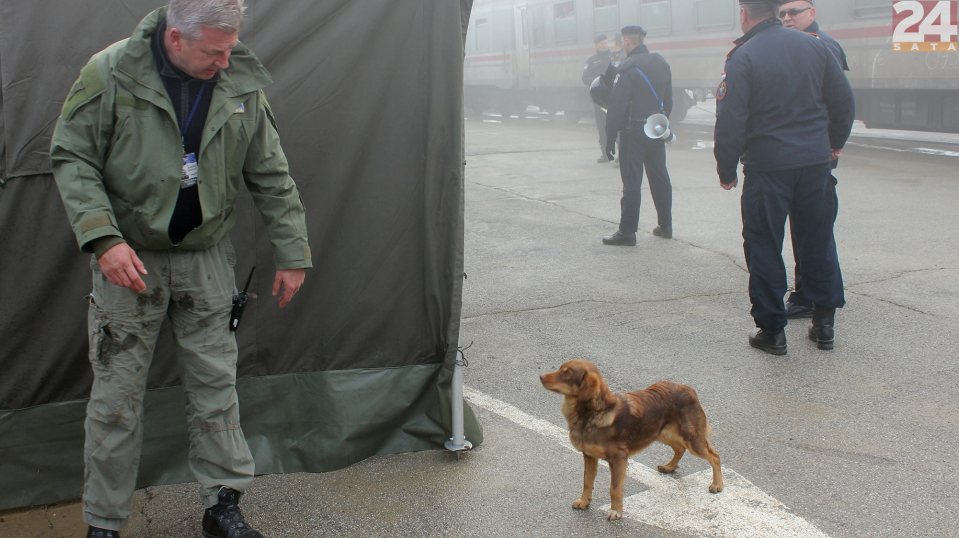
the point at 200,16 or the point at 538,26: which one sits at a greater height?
the point at 538,26

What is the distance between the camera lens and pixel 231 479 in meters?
2.69

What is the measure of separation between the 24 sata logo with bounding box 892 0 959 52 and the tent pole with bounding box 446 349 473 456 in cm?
1191

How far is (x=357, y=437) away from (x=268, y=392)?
40 cm

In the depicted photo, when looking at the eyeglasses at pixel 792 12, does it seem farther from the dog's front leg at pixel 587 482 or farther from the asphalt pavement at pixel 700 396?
the dog's front leg at pixel 587 482

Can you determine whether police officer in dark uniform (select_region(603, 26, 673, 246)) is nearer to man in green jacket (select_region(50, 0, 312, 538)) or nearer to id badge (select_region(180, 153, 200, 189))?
man in green jacket (select_region(50, 0, 312, 538))

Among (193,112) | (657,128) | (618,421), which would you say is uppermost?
(193,112)

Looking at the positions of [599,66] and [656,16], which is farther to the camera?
[656,16]

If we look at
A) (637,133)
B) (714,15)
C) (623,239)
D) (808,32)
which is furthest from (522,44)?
(808,32)

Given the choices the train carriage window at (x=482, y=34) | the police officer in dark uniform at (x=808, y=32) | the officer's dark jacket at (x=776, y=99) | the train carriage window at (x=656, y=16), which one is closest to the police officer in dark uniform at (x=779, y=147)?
the officer's dark jacket at (x=776, y=99)

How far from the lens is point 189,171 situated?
Result: 2.45 m

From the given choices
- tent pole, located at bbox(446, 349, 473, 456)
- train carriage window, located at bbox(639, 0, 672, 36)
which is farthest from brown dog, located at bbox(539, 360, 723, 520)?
train carriage window, located at bbox(639, 0, 672, 36)

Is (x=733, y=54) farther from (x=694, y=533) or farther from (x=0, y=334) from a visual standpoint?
(x=0, y=334)

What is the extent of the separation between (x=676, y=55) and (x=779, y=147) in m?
13.9

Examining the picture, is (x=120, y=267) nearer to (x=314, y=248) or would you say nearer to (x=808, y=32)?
(x=314, y=248)
